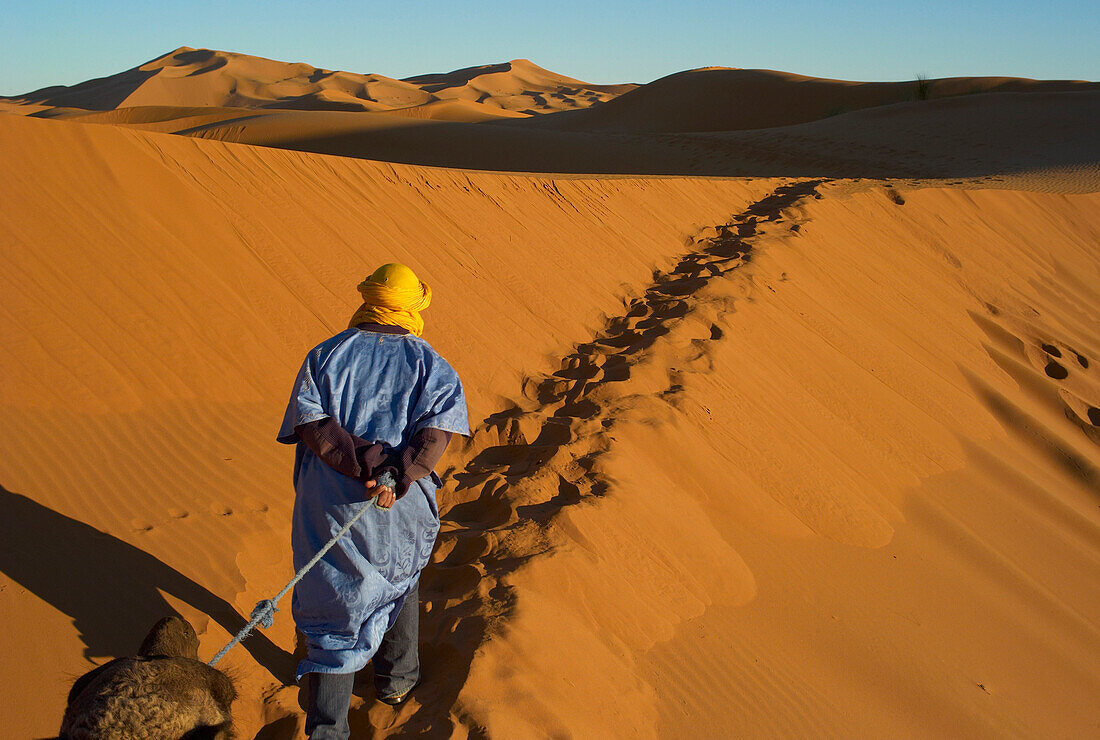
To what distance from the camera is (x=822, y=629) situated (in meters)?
3.48

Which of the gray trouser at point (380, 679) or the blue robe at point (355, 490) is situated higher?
the blue robe at point (355, 490)

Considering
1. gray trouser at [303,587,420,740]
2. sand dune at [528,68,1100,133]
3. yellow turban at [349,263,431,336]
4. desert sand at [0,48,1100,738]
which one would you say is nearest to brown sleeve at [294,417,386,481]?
yellow turban at [349,263,431,336]

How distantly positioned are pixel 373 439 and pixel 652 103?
31946mm

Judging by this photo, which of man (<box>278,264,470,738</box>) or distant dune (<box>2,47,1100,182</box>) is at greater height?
distant dune (<box>2,47,1100,182</box>)

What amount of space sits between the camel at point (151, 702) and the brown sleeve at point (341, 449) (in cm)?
63

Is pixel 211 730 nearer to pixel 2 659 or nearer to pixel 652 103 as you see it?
pixel 2 659

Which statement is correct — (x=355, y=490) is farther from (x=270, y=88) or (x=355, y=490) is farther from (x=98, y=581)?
(x=270, y=88)

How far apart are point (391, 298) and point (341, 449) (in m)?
0.50

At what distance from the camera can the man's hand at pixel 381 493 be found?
2311mm

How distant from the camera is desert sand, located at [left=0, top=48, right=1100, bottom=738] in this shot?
2.96 metres

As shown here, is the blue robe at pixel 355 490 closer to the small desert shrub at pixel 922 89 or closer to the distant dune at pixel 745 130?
the distant dune at pixel 745 130

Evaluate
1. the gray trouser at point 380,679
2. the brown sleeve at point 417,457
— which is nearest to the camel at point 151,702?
the gray trouser at point 380,679

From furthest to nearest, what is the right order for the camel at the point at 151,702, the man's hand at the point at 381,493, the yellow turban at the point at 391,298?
the yellow turban at the point at 391,298 < the man's hand at the point at 381,493 < the camel at the point at 151,702

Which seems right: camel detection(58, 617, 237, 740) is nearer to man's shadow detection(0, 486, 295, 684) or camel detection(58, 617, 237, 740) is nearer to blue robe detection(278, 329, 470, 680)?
blue robe detection(278, 329, 470, 680)
